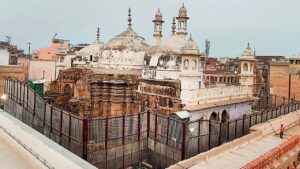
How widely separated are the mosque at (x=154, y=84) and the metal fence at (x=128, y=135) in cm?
323

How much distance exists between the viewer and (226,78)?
133 ft

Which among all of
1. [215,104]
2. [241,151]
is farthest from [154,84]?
[241,151]

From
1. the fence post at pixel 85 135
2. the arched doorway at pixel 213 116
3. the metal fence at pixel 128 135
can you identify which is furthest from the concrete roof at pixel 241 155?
the arched doorway at pixel 213 116

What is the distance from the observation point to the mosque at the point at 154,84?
16484 mm

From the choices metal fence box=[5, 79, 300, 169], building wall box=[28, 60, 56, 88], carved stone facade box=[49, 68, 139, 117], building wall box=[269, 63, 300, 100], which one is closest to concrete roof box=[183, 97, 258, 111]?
metal fence box=[5, 79, 300, 169]

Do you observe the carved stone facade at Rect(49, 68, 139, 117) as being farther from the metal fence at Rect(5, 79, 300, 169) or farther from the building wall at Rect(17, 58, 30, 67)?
the building wall at Rect(17, 58, 30, 67)

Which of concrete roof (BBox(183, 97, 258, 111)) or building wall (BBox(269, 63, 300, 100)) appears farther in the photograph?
building wall (BBox(269, 63, 300, 100))

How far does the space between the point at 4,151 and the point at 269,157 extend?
826 cm

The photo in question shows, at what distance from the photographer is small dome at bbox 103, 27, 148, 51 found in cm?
2312

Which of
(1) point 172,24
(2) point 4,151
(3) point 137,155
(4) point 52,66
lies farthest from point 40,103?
(4) point 52,66

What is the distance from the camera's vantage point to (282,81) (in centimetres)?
3472

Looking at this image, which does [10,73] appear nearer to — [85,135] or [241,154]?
[85,135]

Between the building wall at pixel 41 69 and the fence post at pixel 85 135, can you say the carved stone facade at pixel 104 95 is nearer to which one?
the fence post at pixel 85 135

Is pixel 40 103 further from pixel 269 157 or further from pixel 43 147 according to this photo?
pixel 269 157
